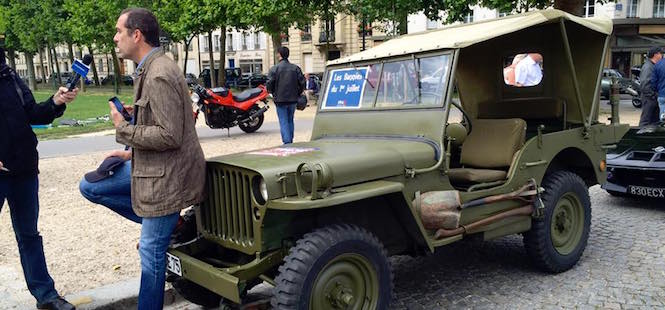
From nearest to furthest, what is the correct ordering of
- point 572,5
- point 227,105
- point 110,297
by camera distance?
point 110,297
point 227,105
point 572,5

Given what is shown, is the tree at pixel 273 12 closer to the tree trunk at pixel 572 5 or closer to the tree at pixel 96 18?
the tree trunk at pixel 572 5

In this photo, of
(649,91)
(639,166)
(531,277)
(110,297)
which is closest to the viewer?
(110,297)

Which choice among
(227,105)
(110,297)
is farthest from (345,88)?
(227,105)

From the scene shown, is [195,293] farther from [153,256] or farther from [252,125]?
[252,125]

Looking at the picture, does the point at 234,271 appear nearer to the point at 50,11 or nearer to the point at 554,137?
the point at 554,137

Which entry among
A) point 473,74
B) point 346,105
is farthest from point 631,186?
point 346,105

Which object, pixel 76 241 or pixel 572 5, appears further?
pixel 572 5

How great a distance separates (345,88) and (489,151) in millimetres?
1355

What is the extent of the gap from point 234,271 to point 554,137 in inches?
113

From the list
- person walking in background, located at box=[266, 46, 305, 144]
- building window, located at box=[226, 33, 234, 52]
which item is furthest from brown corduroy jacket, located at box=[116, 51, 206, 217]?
building window, located at box=[226, 33, 234, 52]

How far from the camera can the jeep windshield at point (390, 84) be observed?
14.4ft

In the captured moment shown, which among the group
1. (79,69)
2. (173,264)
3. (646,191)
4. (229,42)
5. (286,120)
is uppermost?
(229,42)

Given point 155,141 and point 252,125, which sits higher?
point 155,141

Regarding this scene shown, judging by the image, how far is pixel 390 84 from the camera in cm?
465
